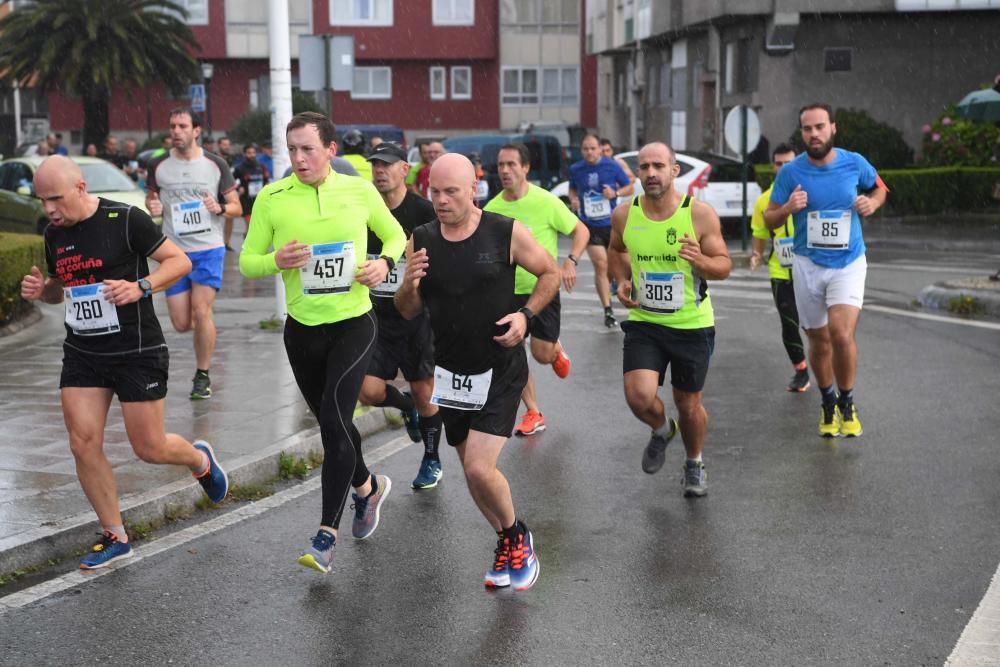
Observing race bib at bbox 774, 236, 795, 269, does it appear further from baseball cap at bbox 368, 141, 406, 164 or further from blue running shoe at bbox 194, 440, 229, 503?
blue running shoe at bbox 194, 440, 229, 503

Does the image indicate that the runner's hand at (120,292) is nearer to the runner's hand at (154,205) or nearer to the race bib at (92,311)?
the race bib at (92,311)

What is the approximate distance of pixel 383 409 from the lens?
9.61 meters

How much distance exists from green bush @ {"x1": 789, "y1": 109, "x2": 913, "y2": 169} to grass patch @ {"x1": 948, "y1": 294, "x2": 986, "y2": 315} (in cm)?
1514

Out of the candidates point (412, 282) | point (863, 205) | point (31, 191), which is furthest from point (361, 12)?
point (412, 282)

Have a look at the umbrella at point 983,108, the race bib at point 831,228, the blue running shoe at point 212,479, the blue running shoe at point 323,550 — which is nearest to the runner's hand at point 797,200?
the race bib at point 831,228

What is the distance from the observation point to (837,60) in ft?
105

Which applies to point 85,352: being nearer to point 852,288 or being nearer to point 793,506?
point 793,506

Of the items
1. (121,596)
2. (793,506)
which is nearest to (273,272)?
(121,596)

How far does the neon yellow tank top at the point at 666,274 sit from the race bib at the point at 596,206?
7077mm

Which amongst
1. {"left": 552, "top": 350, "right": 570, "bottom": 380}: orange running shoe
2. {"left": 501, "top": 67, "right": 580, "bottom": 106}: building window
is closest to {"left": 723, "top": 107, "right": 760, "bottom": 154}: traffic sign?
{"left": 552, "top": 350, "right": 570, "bottom": 380}: orange running shoe

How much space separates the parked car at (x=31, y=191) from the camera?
21359 mm

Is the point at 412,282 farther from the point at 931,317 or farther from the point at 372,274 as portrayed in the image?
the point at 931,317

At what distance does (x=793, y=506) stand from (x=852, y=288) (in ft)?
6.87

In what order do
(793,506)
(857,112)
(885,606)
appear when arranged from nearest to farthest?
(885,606), (793,506), (857,112)
